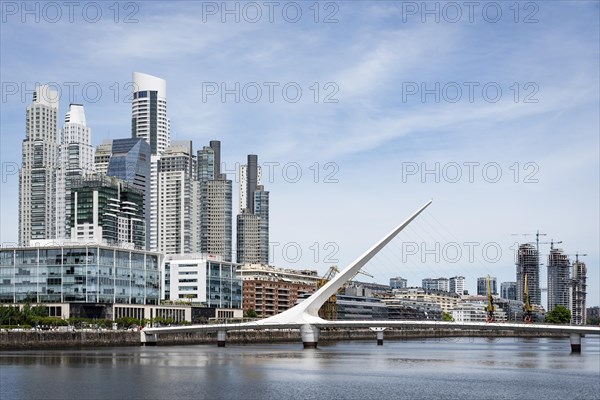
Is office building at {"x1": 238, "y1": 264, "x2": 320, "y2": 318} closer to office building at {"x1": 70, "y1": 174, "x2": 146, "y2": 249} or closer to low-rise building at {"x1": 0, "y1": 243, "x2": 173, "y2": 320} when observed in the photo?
office building at {"x1": 70, "y1": 174, "x2": 146, "y2": 249}

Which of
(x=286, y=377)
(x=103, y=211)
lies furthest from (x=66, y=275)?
(x=103, y=211)

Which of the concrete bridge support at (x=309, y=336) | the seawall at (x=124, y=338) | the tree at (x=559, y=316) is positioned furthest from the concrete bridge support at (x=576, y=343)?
the tree at (x=559, y=316)

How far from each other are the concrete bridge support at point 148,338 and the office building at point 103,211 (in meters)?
86.9

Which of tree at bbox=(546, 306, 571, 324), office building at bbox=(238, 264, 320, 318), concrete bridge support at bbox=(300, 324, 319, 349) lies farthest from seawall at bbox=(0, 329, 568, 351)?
tree at bbox=(546, 306, 571, 324)

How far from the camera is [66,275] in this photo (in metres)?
103

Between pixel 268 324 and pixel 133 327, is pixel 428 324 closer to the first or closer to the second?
pixel 268 324

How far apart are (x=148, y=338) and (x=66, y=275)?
20461 millimetres

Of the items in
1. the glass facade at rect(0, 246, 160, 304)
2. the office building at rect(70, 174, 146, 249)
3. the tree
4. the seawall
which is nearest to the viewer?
the seawall

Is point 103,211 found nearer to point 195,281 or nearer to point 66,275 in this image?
point 195,281

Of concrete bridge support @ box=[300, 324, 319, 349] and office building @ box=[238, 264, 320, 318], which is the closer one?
concrete bridge support @ box=[300, 324, 319, 349]

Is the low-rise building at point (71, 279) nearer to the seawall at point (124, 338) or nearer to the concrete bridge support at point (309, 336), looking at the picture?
the seawall at point (124, 338)

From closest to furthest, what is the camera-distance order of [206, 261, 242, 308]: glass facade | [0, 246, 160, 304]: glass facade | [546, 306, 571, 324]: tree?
1. [0, 246, 160, 304]: glass facade
2. [206, 261, 242, 308]: glass facade
3. [546, 306, 571, 324]: tree

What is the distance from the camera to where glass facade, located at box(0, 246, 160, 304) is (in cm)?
10244

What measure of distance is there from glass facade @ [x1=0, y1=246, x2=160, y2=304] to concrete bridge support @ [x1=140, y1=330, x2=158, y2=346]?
17888 millimetres
